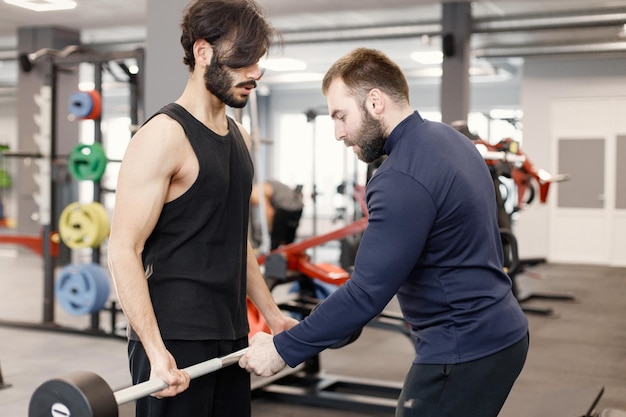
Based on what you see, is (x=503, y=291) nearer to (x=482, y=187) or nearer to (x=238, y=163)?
(x=482, y=187)

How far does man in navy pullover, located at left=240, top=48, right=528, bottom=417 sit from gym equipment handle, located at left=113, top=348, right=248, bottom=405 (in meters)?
0.04

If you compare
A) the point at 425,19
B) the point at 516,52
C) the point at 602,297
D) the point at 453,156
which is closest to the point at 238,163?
the point at 453,156

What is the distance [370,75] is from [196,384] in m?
0.80

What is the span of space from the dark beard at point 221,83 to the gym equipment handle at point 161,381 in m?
0.58

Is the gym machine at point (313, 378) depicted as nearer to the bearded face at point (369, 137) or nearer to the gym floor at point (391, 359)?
the gym floor at point (391, 359)

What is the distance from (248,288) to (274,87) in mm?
12900

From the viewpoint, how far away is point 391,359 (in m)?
4.81

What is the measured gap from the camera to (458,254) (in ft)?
5.10

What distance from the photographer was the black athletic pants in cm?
157

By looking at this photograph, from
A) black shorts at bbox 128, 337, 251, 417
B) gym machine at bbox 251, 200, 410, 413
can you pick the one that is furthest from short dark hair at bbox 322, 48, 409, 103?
gym machine at bbox 251, 200, 410, 413

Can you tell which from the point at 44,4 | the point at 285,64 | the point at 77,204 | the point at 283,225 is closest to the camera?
the point at 77,204

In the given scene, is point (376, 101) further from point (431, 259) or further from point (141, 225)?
point (141, 225)

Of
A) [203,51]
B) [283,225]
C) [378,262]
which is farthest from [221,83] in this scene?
[283,225]

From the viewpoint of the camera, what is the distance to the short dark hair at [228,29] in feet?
5.41
